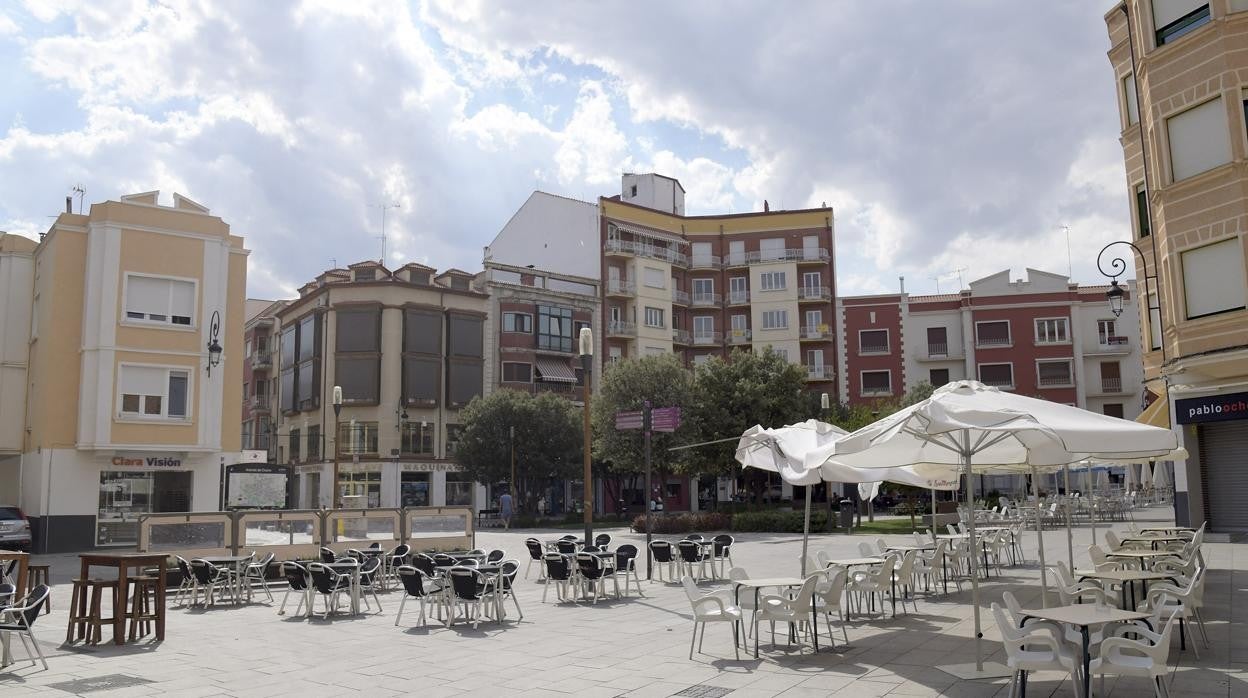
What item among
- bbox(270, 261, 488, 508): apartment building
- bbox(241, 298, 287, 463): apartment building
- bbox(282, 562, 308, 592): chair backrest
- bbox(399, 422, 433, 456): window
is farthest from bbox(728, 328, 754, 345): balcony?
bbox(282, 562, 308, 592): chair backrest

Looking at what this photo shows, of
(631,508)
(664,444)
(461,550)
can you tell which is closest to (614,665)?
(461,550)

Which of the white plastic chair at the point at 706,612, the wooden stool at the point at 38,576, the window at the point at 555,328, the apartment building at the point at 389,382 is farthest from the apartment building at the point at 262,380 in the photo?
the white plastic chair at the point at 706,612

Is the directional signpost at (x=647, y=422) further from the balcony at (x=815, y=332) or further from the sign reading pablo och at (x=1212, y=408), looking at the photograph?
the balcony at (x=815, y=332)

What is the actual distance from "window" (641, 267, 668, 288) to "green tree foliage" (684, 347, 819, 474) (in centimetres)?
2154

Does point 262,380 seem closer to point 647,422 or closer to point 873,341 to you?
point 873,341

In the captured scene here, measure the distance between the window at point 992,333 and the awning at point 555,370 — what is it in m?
25.7

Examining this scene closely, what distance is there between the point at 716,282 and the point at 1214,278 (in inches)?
1725

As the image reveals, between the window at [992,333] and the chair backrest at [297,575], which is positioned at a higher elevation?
the window at [992,333]

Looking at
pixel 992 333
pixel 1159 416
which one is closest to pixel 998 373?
pixel 992 333

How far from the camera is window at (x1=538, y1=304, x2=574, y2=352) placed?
185 feet

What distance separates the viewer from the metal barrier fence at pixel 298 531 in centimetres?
1858

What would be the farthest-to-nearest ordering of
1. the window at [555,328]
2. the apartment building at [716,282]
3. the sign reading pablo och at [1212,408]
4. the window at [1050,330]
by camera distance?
the apartment building at [716,282] < the window at [1050,330] < the window at [555,328] < the sign reading pablo och at [1212,408]

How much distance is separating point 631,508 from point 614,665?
44.6m

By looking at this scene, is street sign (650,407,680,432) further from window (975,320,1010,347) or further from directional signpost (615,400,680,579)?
window (975,320,1010,347)
